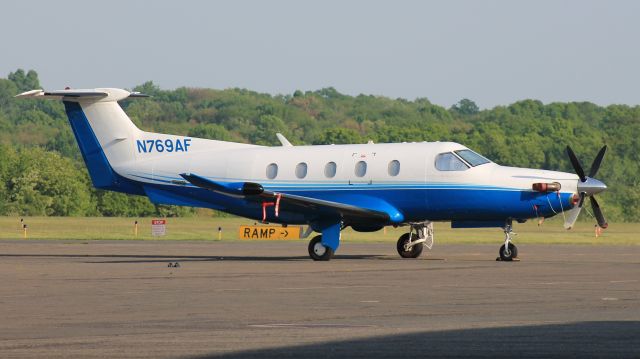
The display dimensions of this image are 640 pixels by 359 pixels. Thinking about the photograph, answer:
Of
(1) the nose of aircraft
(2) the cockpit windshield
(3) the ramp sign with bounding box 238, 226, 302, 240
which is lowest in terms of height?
(3) the ramp sign with bounding box 238, 226, 302, 240

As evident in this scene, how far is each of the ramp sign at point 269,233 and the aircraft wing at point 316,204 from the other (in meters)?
15.7

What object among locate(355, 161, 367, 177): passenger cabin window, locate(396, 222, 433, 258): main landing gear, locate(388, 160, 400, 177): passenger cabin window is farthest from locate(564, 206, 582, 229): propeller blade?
locate(355, 161, 367, 177): passenger cabin window

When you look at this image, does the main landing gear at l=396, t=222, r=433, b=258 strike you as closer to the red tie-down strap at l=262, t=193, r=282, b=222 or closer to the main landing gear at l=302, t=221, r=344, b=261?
the main landing gear at l=302, t=221, r=344, b=261

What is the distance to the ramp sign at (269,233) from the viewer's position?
4978 cm

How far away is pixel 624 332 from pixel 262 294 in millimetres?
8187

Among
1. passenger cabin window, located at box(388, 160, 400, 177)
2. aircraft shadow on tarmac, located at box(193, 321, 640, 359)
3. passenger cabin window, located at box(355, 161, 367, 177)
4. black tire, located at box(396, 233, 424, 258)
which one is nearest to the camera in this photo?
aircraft shadow on tarmac, located at box(193, 321, 640, 359)

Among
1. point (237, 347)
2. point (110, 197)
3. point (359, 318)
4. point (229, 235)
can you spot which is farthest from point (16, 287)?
point (110, 197)

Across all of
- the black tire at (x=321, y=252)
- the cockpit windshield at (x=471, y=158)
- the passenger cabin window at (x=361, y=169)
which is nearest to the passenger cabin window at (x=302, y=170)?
the passenger cabin window at (x=361, y=169)

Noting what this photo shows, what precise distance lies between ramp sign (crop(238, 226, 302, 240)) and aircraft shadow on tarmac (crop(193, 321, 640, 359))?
114 ft

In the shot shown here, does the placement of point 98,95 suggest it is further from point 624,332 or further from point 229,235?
point 624,332

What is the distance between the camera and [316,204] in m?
32.6

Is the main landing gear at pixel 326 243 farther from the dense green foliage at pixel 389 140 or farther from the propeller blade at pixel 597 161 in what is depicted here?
the dense green foliage at pixel 389 140

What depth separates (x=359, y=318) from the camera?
1695cm

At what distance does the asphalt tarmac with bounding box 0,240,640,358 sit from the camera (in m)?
13.6
